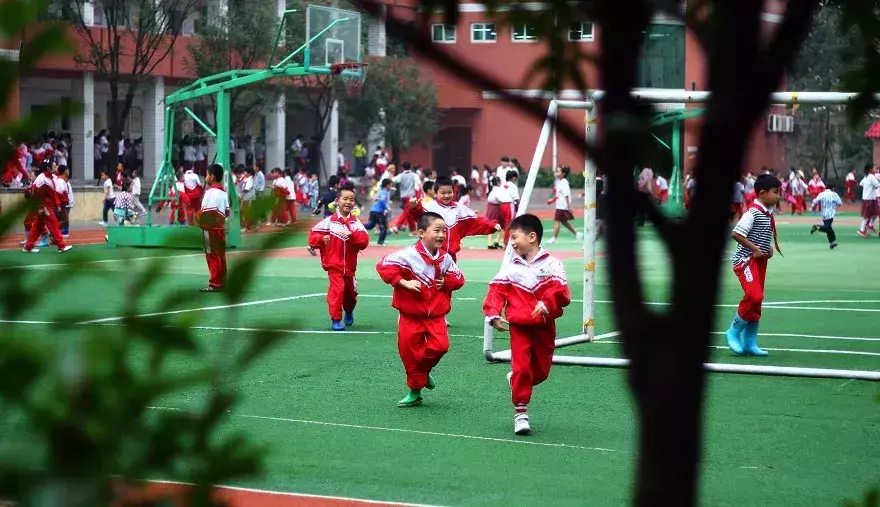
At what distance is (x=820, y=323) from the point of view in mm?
15086

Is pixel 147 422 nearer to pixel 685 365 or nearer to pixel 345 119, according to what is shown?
pixel 685 365

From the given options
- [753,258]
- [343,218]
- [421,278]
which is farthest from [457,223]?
[421,278]

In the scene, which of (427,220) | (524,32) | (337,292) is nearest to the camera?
(524,32)

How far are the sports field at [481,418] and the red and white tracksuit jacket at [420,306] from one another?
1.08 ft

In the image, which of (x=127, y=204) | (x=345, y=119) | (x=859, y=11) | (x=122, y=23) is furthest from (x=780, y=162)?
(x=859, y=11)

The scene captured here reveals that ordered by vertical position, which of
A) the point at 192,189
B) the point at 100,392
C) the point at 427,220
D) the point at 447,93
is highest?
the point at 447,93

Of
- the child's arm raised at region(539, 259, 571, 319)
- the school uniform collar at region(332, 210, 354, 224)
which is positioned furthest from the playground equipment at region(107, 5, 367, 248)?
the child's arm raised at region(539, 259, 571, 319)

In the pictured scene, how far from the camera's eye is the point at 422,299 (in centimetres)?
973

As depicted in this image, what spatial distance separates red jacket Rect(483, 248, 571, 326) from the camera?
28.8 feet

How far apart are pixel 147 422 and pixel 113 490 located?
115 mm

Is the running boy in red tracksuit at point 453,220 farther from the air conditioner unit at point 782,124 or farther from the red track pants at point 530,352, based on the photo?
the air conditioner unit at point 782,124

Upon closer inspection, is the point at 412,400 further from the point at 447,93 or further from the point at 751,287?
the point at 447,93

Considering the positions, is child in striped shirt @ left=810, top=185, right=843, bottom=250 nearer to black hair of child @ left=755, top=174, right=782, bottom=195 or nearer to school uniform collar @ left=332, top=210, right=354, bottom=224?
black hair of child @ left=755, top=174, right=782, bottom=195

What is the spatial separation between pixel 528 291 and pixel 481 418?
0.92 m
